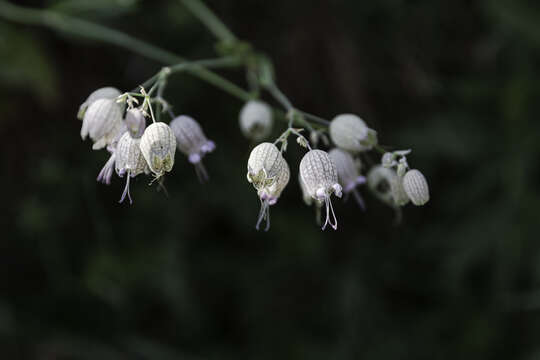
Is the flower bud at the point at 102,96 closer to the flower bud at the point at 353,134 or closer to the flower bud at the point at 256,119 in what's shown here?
the flower bud at the point at 256,119

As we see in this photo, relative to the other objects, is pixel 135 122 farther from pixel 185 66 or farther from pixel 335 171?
pixel 335 171

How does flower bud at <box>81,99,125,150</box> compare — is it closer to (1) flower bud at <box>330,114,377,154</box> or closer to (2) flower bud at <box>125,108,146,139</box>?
(2) flower bud at <box>125,108,146,139</box>

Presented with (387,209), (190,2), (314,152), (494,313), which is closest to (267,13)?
(190,2)

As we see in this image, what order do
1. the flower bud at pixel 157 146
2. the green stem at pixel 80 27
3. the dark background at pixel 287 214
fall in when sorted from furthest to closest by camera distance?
the dark background at pixel 287 214, the green stem at pixel 80 27, the flower bud at pixel 157 146

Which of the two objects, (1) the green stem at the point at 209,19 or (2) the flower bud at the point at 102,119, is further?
(1) the green stem at the point at 209,19

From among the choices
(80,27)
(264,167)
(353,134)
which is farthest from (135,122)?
(80,27)

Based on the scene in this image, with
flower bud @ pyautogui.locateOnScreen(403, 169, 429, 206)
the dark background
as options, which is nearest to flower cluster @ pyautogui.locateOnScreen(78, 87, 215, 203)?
flower bud @ pyautogui.locateOnScreen(403, 169, 429, 206)

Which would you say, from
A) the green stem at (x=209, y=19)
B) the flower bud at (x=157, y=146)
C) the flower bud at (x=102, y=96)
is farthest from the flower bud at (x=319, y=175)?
the green stem at (x=209, y=19)
